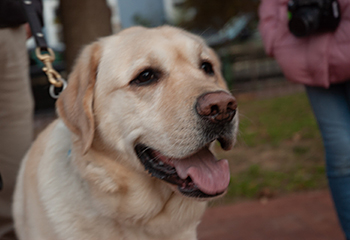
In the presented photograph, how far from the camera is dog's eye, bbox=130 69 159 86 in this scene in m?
2.05

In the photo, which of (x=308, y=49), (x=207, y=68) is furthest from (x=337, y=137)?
(x=207, y=68)

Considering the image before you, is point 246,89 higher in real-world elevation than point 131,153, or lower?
lower

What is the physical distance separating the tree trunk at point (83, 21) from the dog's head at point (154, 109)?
5.72 ft

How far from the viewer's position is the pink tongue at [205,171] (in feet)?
6.14

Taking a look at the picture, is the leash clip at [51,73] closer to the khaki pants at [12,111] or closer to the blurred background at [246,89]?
the khaki pants at [12,111]

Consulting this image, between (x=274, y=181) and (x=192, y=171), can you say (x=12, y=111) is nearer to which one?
(x=192, y=171)

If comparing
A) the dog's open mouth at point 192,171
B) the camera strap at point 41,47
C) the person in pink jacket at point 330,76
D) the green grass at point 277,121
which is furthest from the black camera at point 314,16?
the green grass at point 277,121

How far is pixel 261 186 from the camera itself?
14.1 ft

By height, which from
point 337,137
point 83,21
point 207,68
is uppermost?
point 207,68

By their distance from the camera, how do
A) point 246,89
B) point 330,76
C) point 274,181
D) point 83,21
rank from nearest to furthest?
1. point 330,76
2. point 83,21
3. point 274,181
4. point 246,89

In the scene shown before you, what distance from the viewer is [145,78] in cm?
207

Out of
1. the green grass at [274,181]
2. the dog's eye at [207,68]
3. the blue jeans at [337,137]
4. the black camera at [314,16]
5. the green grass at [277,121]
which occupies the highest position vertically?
the black camera at [314,16]

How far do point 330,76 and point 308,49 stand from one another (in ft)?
0.77

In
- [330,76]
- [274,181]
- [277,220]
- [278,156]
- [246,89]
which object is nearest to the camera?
[330,76]
